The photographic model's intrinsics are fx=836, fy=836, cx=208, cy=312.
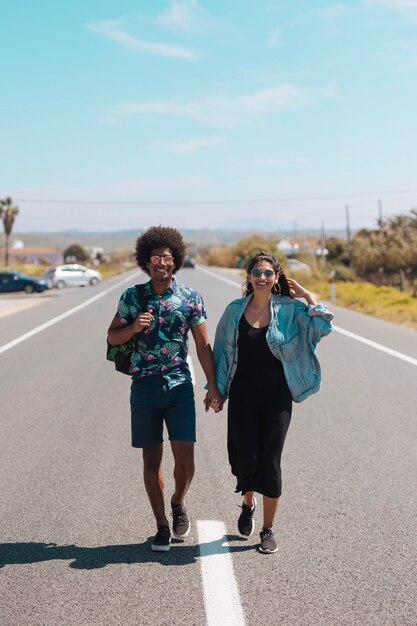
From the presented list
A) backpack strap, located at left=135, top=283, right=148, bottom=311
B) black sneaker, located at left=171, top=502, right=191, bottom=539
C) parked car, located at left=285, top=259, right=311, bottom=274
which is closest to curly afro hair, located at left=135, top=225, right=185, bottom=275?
backpack strap, located at left=135, top=283, right=148, bottom=311

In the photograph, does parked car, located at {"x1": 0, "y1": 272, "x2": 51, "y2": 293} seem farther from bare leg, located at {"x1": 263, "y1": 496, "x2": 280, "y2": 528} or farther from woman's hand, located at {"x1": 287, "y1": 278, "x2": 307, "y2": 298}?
bare leg, located at {"x1": 263, "y1": 496, "x2": 280, "y2": 528}

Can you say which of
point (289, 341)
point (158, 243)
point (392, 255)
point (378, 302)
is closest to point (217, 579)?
point (289, 341)

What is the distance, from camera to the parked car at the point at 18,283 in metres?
39.4

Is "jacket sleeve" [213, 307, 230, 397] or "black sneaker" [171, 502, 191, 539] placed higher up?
"jacket sleeve" [213, 307, 230, 397]

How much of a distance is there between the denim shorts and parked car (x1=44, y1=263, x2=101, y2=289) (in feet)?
135

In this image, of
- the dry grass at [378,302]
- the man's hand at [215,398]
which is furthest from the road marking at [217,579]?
the dry grass at [378,302]

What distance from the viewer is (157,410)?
473cm

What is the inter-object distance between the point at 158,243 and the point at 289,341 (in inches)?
37.3

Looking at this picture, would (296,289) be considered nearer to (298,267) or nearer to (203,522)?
Result: (203,522)

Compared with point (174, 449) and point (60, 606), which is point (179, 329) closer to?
point (174, 449)

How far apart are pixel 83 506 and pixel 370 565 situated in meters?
1.96

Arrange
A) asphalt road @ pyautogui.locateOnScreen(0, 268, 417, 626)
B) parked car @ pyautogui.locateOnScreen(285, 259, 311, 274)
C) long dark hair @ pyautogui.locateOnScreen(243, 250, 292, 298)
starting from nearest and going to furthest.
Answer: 1. asphalt road @ pyautogui.locateOnScreen(0, 268, 417, 626)
2. long dark hair @ pyautogui.locateOnScreen(243, 250, 292, 298)
3. parked car @ pyautogui.locateOnScreen(285, 259, 311, 274)

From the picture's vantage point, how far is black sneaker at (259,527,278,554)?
4570 millimetres

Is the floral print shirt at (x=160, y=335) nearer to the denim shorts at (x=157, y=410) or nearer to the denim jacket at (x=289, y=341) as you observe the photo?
the denim shorts at (x=157, y=410)
